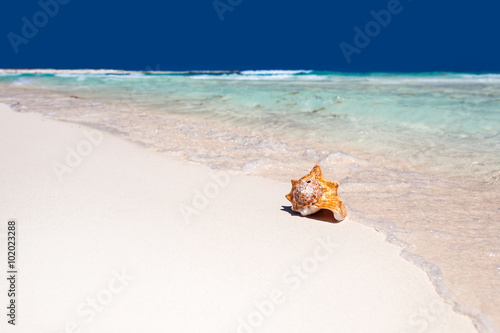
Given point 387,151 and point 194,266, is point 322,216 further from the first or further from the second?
point 387,151

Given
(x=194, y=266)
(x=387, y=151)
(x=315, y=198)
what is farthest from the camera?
(x=387, y=151)

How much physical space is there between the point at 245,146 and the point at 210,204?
2191 mm

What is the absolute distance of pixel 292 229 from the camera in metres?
2.81

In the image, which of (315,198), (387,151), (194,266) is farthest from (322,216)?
(387,151)

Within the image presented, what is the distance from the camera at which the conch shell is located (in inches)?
115

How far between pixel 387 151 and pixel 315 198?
2.67 metres

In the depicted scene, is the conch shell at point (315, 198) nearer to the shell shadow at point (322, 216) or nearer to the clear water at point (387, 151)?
the shell shadow at point (322, 216)

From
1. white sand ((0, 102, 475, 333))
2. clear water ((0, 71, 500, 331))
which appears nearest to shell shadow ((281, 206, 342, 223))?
white sand ((0, 102, 475, 333))

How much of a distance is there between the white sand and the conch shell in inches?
3.6

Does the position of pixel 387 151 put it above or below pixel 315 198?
below

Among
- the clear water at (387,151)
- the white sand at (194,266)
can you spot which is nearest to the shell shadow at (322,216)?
the white sand at (194,266)

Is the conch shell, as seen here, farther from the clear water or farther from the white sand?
the clear water

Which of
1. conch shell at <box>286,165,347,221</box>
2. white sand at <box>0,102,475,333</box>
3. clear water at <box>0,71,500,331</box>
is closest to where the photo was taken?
white sand at <box>0,102,475,333</box>

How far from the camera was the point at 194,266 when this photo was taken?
7.30 ft
